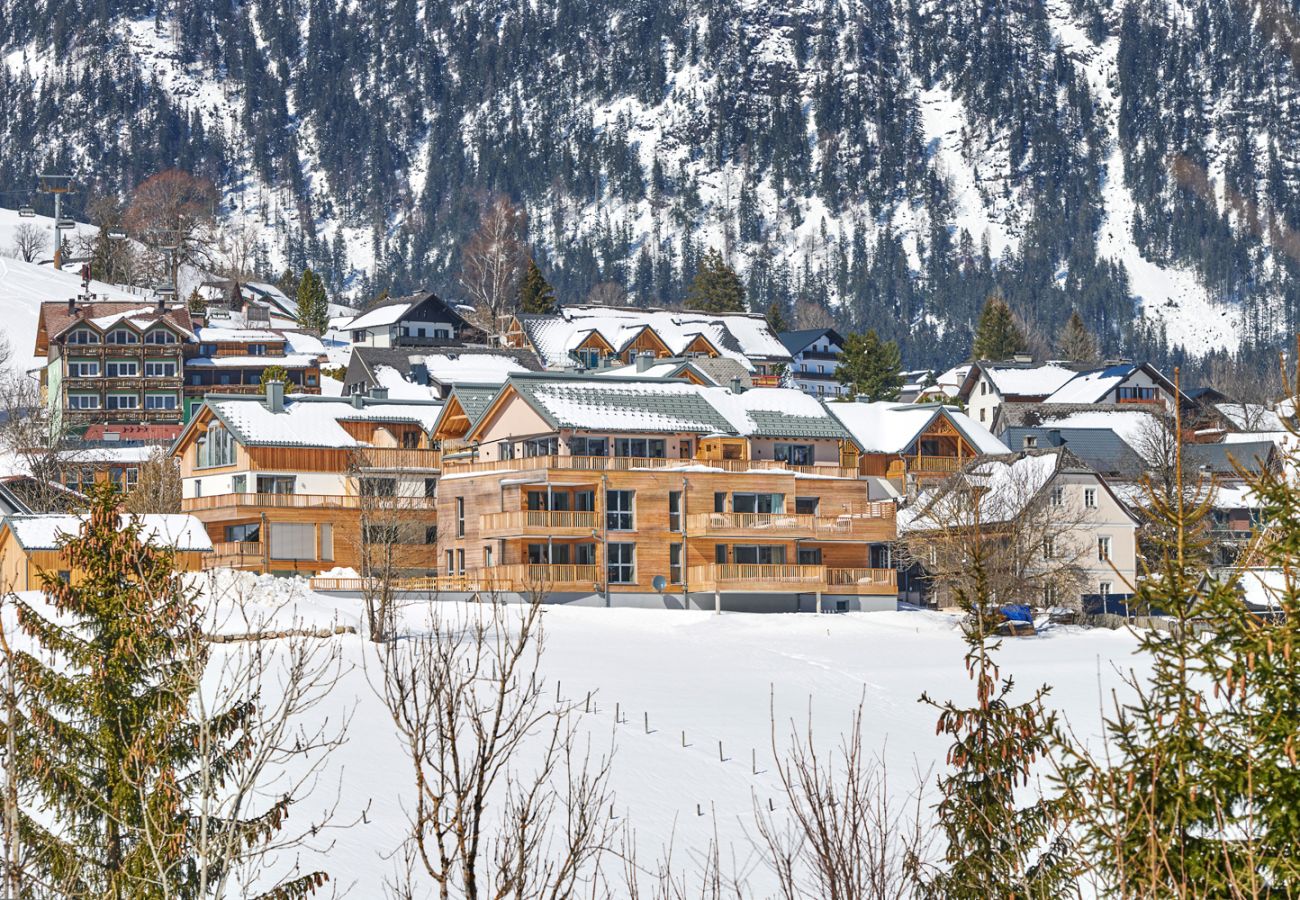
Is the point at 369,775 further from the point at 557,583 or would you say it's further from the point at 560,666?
the point at 557,583

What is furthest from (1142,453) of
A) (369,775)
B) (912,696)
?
(369,775)

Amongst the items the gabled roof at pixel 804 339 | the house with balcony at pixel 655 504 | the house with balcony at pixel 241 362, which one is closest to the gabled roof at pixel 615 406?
the house with balcony at pixel 655 504

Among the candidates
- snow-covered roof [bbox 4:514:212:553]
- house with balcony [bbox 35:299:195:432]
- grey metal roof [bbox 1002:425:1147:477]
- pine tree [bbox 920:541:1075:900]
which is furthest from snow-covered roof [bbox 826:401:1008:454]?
pine tree [bbox 920:541:1075:900]

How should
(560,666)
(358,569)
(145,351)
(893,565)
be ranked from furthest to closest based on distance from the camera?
(145,351), (893,565), (358,569), (560,666)

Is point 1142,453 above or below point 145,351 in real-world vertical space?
below

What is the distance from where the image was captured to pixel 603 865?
3962 cm

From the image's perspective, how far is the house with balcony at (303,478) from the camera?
7838cm

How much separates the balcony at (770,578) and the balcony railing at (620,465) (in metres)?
4.17

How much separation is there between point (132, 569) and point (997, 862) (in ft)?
37.7

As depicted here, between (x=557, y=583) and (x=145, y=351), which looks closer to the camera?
(x=557, y=583)

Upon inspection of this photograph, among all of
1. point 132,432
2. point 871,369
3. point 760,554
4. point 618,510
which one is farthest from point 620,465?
point 871,369

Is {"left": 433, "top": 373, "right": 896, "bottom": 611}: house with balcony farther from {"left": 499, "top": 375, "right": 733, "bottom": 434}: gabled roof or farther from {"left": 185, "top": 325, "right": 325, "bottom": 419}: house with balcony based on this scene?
{"left": 185, "top": 325, "right": 325, "bottom": 419}: house with balcony

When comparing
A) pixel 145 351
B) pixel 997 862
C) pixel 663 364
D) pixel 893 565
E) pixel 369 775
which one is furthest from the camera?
pixel 145 351

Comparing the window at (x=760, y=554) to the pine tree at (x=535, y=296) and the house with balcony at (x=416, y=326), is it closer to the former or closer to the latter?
the house with balcony at (x=416, y=326)
